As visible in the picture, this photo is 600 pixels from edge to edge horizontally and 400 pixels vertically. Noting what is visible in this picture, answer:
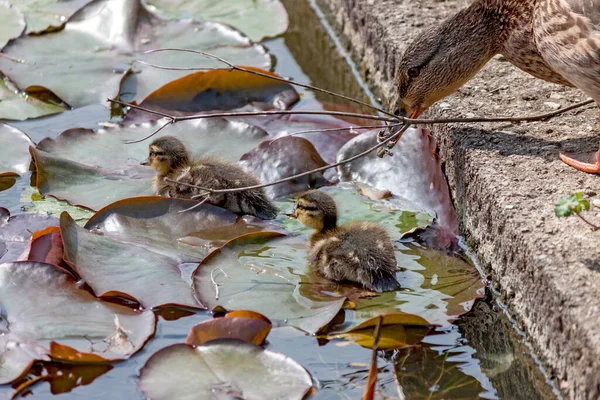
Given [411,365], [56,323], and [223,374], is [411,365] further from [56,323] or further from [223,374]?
[56,323]

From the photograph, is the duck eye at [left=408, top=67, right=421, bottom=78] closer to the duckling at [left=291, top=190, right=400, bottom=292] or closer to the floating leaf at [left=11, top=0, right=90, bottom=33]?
the duckling at [left=291, top=190, right=400, bottom=292]

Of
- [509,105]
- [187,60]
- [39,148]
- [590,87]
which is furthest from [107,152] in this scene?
[590,87]

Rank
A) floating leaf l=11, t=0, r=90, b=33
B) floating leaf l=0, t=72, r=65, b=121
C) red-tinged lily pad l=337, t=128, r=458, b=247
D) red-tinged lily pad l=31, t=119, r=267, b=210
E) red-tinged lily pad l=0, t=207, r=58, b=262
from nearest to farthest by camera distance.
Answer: red-tinged lily pad l=0, t=207, r=58, b=262 < red-tinged lily pad l=337, t=128, r=458, b=247 < red-tinged lily pad l=31, t=119, r=267, b=210 < floating leaf l=0, t=72, r=65, b=121 < floating leaf l=11, t=0, r=90, b=33

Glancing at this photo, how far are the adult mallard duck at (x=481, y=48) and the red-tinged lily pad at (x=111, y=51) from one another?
1.23 metres

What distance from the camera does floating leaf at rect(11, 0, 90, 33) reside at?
5.17 m

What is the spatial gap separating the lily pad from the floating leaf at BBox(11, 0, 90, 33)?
486mm

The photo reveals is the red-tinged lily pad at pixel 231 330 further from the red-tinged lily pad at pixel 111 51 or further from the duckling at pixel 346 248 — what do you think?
the red-tinged lily pad at pixel 111 51

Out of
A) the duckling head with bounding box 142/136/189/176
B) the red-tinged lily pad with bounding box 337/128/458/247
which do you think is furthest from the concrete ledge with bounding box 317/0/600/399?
the duckling head with bounding box 142/136/189/176

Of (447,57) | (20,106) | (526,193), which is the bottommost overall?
(20,106)

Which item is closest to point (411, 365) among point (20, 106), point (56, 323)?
point (56, 323)

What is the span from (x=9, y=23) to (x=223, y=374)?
330 centimetres

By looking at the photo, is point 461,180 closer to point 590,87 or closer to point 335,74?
point 590,87

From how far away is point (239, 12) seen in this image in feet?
17.7

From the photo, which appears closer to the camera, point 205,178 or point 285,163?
point 205,178
